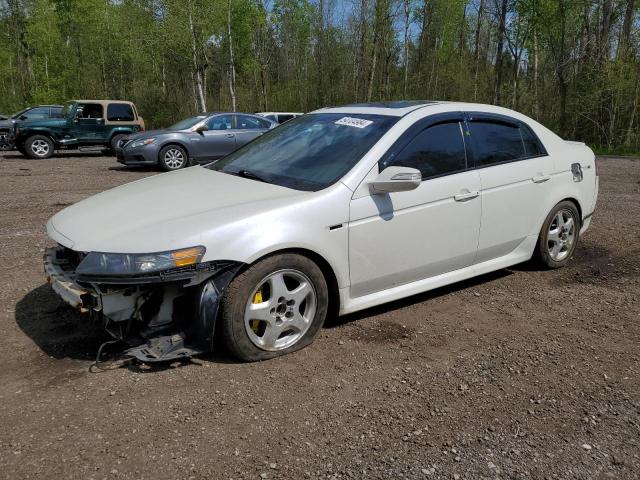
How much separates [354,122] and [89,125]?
1570 centimetres

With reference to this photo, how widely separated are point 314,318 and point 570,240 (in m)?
3.13

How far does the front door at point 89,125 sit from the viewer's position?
1733 cm

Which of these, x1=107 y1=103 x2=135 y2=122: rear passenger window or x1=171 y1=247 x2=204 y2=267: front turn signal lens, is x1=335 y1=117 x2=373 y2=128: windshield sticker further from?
x1=107 y1=103 x2=135 y2=122: rear passenger window

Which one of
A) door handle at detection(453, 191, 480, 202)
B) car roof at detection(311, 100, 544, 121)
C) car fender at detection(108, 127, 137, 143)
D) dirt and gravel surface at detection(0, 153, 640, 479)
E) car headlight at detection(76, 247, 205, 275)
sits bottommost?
dirt and gravel surface at detection(0, 153, 640, 479)

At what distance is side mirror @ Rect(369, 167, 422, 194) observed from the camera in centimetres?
358

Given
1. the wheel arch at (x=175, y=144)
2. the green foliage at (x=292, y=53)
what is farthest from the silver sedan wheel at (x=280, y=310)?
the green foliage at (x=292, y=53)

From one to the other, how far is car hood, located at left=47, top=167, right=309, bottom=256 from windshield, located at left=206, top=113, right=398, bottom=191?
181mm

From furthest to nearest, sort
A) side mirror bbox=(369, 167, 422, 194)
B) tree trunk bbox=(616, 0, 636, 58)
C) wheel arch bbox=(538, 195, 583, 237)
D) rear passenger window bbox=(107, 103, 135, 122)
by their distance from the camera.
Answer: tree trunk bbox=(616, 0, 636, 58) → rear passenger window bbox=(107, 103, 135, 122) → wheel arch bbox=(538, 195, 583, 237) → side mirror bbox=(369, 167, 422, 194)

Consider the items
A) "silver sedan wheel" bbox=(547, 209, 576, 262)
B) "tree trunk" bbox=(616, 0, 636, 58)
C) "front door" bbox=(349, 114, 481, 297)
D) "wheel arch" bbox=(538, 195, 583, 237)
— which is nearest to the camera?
"front door" bbox=(349, 114, 481, 297)

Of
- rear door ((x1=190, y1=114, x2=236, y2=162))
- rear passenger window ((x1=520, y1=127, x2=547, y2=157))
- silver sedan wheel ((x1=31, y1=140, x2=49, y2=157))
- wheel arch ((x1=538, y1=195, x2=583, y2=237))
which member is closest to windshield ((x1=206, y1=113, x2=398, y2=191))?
rear passenger window ((x1=520, y1=127, x2=547, y2=157))

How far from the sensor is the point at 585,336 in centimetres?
388

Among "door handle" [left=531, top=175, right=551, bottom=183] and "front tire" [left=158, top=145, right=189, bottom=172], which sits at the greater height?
"door handle" [left=531, top=175, right=551, bottom=183]

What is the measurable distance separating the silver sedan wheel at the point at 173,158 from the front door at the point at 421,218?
10216mm

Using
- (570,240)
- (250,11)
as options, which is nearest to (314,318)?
(570,240)
